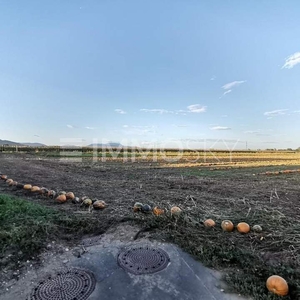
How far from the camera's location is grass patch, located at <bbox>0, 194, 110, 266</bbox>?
13.0 feet

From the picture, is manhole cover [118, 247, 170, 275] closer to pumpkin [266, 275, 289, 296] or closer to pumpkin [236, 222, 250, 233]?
pumpkin [266, 275, 289, 296]

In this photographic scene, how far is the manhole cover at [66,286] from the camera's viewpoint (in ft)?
9.36

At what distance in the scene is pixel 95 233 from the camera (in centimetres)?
469

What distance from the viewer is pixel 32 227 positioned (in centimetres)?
460

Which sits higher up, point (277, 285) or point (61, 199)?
point (61, 199)

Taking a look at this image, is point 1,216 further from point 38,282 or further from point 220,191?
point 220,191

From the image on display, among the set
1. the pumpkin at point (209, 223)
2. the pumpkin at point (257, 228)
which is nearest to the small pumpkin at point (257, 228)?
the pumpkin at point (257, 228)

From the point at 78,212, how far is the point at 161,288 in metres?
3.42

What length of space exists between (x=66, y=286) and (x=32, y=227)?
2.03 m

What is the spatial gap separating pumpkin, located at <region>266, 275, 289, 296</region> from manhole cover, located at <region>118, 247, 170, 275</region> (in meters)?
1.43

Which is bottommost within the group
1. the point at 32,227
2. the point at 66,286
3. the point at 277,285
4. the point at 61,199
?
the point at 66,286

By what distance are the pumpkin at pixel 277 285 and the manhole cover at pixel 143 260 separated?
1.43m

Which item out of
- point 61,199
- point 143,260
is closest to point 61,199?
point 61,199

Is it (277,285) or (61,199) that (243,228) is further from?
(61,199)
